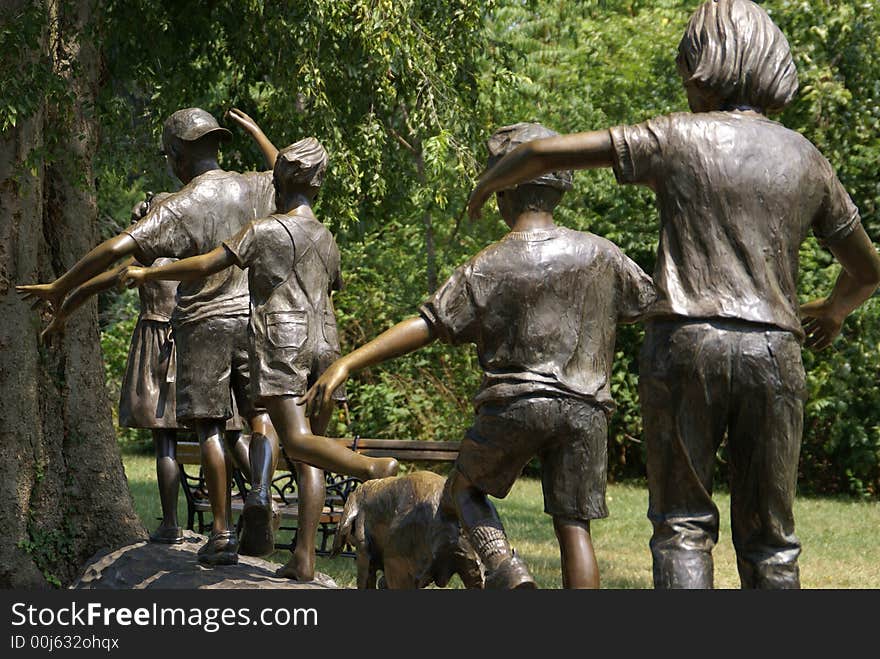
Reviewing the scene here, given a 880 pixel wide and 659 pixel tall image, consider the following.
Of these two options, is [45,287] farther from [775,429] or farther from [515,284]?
[775,429]

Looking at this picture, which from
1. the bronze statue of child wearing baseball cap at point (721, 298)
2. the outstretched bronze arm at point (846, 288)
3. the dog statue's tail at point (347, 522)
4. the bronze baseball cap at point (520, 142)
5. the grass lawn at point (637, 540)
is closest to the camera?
the bronze statue of child wearing baseball cap at point (721, 298)

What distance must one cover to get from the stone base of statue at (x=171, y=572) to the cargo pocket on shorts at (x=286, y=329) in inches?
→ 45.4

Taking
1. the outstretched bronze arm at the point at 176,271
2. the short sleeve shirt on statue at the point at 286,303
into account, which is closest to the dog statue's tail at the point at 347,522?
the short sleeve shirt on statue at the point at 286,303

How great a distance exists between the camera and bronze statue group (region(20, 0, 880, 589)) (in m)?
4.06

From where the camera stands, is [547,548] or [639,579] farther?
[547,548]

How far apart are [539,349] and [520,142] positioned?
782 mm

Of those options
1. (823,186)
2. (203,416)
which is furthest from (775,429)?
(203,416)

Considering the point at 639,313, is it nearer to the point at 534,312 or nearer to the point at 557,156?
the point at 534,312

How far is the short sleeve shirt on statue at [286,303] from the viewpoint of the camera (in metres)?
6.28

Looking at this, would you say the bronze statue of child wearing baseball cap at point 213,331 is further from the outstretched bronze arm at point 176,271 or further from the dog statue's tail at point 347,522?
the dog statue's tail at point 347,522

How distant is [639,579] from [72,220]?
4.48 metres

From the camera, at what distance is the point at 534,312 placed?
15.4 ft

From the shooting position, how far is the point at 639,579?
920 cm

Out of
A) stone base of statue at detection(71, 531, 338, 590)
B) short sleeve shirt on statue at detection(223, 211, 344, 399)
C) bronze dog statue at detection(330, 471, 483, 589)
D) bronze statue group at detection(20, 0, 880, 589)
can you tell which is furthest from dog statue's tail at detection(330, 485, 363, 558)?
short sleeve shirt on statue at detection(223, 211, 344, 399)
